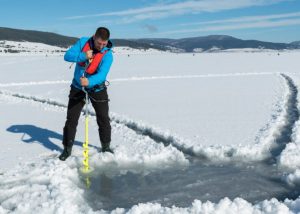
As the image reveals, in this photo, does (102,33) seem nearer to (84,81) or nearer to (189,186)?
(84,81)

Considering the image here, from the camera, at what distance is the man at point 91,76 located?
5898 mm

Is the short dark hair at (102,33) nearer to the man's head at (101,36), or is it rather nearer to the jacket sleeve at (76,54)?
the man's head at (101,36)

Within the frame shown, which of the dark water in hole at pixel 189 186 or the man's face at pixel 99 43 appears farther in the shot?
the man's face at pixel 99 43

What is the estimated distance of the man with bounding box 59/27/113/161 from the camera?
19.4ft

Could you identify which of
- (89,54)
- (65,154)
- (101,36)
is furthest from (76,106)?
(101,36)

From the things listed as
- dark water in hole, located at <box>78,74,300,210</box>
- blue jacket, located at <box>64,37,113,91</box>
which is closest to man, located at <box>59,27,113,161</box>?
blue jacket, located at <box>64,37,113,91</box>

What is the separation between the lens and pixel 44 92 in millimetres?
15695

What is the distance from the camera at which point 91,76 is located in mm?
6023

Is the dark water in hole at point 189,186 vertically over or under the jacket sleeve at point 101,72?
under

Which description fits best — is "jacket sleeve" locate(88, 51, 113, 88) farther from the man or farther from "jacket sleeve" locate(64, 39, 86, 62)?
"jacket sleeve" locate(64, 39, 86, 62)

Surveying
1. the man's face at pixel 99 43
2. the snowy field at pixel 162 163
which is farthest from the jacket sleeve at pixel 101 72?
the snowy field at pixel 162 163

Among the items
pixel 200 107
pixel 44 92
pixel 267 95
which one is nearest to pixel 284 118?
pixel 200 107

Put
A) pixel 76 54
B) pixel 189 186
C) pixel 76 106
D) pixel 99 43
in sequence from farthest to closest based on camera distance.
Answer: pixel 76 106, pixel 76 54, pixel 99 43, pixel 189 186

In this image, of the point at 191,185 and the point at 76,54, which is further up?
the point at 76,54
